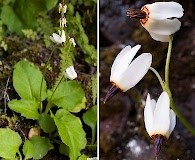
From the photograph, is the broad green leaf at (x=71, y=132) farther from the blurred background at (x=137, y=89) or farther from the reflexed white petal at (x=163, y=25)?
the reflexed white petal at (x=163, y=25)

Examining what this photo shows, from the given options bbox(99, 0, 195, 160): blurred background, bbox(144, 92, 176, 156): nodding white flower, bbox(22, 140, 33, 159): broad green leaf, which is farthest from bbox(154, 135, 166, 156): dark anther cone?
bbox(22, 140, 33, 159): broad green leaf

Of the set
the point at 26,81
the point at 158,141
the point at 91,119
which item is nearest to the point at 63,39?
the point at 26,81

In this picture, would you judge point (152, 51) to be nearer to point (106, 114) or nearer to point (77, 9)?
point (106, 114)

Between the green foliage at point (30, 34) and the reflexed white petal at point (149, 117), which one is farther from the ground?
the green foliage at point (30, 34)

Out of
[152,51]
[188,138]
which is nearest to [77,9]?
[152,51]

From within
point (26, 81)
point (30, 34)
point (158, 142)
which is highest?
point (30, 34)

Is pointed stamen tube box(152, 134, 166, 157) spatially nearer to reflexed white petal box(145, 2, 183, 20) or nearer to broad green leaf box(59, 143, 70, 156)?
reflexed white petal box(145, 2, 183, 20)

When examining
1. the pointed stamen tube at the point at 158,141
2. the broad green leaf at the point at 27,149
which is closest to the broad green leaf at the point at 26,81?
the broad green leaf at the point at 27,149

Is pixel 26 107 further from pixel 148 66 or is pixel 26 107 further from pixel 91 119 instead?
pixel 148 66
